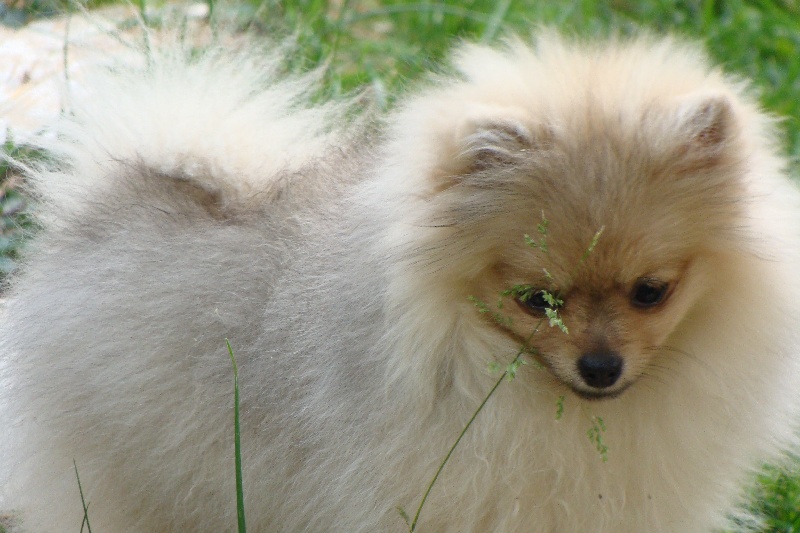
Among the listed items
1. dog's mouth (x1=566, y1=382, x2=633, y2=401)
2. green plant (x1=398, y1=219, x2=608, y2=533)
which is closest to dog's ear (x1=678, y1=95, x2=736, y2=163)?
green plant (x1=398, y1=219, x2=608, y2=533)

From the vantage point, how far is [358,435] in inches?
118

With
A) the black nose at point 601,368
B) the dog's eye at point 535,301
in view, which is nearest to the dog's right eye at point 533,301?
the dog's eye at point 535,301

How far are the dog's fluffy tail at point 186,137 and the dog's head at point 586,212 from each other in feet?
3.19

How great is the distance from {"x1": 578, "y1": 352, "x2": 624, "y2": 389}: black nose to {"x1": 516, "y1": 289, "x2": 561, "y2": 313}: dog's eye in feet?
0.53

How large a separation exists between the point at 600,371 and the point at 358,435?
780 millimetres

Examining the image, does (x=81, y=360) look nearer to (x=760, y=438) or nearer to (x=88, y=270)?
(x=88, y=270)

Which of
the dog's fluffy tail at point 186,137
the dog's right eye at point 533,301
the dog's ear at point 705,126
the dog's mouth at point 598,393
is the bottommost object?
the dog's fluffy tail at point 186,137

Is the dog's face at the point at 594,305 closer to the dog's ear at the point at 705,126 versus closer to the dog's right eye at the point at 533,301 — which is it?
the dog's right eye at the point at 533,301

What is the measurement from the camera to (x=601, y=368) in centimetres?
260

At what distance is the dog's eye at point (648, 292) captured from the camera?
2.66 meters

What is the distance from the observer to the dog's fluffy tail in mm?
3545

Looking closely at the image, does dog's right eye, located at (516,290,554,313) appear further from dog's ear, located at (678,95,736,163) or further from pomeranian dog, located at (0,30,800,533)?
dog's ear, located at (678,95,736,163)

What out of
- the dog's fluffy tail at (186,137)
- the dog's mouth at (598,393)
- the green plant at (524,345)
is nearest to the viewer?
the green plant at (524,345)

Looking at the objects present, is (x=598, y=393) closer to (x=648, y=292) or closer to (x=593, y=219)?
(x=648, y=292)
